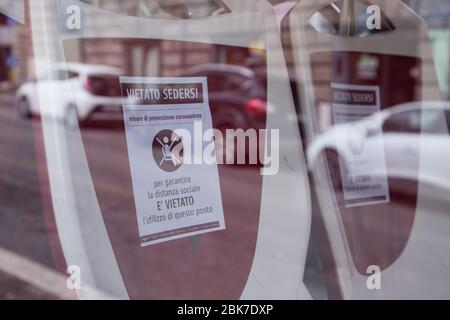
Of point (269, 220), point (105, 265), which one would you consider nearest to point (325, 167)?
point (269, 220)

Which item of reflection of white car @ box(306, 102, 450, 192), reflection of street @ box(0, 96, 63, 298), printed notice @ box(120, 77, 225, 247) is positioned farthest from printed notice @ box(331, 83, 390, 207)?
reflection of street @ box(0, 96, 63, 298)

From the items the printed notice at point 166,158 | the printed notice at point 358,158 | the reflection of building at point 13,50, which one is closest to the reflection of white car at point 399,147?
the printed notice at point 358,158

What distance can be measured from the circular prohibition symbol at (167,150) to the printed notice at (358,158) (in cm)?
60

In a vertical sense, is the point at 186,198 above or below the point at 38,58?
below

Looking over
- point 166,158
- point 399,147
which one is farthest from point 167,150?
point 399,147

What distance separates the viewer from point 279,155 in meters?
1.43

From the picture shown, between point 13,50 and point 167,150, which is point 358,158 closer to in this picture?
point 167,150

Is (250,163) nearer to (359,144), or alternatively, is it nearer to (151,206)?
(151,206)

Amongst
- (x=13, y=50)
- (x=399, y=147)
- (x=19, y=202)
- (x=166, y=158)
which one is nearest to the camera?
(x=166, y=158)

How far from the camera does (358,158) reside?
1.93 m

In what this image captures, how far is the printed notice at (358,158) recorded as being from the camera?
5.60 feet

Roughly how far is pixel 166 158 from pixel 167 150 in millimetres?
18
